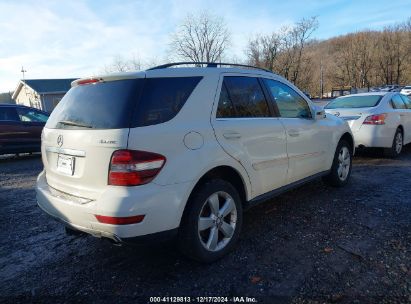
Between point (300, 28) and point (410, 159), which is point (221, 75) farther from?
point (300, 28)

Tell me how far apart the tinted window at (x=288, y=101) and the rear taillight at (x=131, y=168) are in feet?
6.55

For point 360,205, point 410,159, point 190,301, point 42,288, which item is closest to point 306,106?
Result: point 360,205

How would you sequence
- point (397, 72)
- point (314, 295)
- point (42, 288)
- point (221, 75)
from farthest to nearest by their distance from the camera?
point (397, 72) → point (221, 75) → point (42, 288) → point (314, 295)

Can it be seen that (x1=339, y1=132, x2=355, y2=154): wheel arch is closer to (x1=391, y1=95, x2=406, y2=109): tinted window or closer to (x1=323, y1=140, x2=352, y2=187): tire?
(x1=323, y1=140, x2=352, y2=187): tire

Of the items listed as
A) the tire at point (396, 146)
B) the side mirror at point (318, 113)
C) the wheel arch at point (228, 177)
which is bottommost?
the tire at point (396, 146)

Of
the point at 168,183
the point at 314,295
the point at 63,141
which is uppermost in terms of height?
the point at 63,141

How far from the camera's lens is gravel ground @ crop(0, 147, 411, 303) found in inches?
107

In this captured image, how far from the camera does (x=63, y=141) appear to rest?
303 centimetres

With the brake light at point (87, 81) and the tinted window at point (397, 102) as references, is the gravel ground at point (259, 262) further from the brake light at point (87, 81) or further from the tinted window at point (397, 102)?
the tinted window at point (397, 102)

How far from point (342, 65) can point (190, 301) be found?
81.0 m

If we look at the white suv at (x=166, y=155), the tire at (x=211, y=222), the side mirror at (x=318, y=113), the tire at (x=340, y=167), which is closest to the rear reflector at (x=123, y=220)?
the white suv at (x=166, y=155)

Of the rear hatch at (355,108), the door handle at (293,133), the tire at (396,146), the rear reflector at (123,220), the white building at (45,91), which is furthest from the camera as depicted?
the white building at (45,91)

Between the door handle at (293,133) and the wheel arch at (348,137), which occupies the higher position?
the door handle at (293,133)

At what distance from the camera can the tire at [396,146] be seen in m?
7.42
